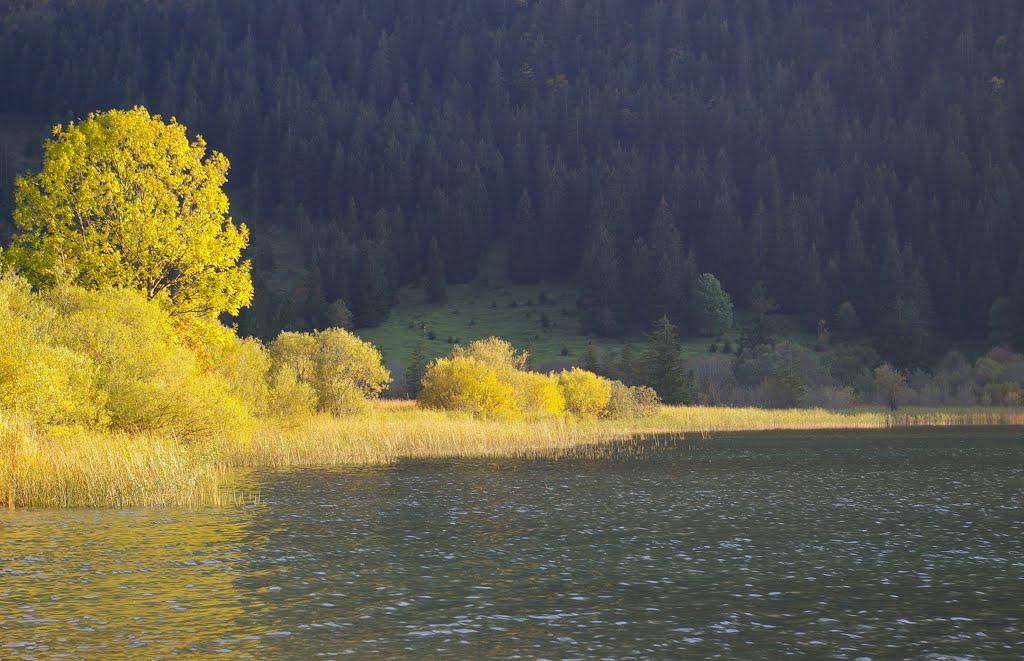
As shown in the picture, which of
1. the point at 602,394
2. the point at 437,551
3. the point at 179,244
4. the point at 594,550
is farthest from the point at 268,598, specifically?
the point at 602,394

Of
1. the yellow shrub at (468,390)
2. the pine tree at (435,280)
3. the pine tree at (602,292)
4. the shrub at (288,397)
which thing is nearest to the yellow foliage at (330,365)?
the shrub at (288,397)

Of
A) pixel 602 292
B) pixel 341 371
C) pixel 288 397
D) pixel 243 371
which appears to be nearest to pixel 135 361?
pixel 243 371

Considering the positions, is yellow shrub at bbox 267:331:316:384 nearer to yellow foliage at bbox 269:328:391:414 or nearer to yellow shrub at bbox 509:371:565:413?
yellow foliage at bbox 269:328:391:414

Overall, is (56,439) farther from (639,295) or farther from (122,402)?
(639,295)

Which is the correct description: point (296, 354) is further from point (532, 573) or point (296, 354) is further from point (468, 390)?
point (532, 573)

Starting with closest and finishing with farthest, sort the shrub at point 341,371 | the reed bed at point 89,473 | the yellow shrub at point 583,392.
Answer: the reed bed at point 89,473
the shrub at point 341,371
the yellow shrub at point 583,392

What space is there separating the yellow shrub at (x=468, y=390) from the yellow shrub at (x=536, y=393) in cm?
259

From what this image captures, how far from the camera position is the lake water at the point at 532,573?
1892 centimetres

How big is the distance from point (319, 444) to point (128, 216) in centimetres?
1353

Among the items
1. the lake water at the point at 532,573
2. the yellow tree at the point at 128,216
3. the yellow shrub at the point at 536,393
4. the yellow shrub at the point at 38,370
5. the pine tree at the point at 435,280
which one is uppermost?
the pine tree at the point at 435,280

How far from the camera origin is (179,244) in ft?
163

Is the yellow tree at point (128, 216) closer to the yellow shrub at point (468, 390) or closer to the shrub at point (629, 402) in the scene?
the yellow shrub at point (468, 390)

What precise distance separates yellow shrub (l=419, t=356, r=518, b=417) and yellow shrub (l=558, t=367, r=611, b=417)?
446 inches

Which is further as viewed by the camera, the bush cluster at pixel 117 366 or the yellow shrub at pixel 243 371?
the yellow shrub at pixel 243 371
